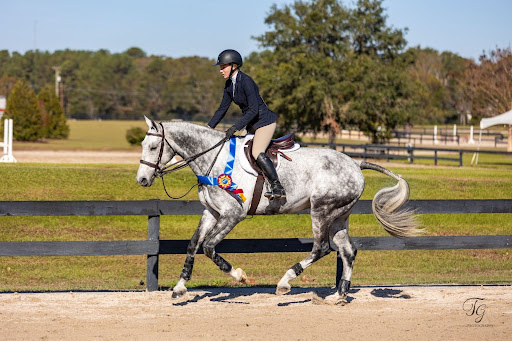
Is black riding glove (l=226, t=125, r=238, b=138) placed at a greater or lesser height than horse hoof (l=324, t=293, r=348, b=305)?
greater

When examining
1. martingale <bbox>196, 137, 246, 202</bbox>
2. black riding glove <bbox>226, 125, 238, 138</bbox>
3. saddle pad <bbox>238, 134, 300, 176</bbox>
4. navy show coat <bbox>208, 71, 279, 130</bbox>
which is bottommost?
martingale <bbox>196, 137, 246, 202</bbox>

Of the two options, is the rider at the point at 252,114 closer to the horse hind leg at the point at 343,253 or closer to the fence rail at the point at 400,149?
the horse hind leg at the point at 343,253

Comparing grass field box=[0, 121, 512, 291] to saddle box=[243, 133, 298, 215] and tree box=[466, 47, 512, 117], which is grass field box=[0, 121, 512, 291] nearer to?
saddle box=[243, 133, 298, 215]

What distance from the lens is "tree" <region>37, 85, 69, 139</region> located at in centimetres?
5747

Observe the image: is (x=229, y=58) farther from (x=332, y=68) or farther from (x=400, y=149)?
(x=332, y=68)

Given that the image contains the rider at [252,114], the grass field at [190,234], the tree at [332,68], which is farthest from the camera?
the tree at [332,68]

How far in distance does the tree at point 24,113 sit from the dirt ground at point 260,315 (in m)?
44.6

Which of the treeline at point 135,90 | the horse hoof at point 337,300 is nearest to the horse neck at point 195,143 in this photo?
the horse hoof at point 337,300

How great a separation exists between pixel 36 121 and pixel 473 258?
43122 millimetres

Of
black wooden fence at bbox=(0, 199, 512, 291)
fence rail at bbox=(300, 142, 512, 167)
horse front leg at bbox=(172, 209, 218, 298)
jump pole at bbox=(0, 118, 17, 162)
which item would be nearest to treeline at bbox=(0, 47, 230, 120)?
fence rail at bbox=(300, 142, 512, 167)

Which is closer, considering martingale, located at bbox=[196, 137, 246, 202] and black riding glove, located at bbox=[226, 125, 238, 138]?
martingale, located at bbox=[196, 137, 246, 202]

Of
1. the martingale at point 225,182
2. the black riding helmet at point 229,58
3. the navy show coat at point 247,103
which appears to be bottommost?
the martingale at point 225,182

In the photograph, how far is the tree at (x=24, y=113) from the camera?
51.0 meters

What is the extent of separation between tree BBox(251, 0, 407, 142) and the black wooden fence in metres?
33.8
